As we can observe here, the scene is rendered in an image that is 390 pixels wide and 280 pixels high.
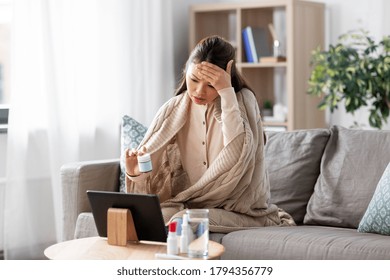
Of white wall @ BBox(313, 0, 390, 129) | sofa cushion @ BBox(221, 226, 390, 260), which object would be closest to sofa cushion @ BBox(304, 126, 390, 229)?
sofa cushion @ BBox(221, 226, 390, 260)

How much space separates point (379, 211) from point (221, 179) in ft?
2.05

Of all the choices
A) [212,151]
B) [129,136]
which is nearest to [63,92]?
[129,136]

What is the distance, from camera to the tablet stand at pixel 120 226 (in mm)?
2605

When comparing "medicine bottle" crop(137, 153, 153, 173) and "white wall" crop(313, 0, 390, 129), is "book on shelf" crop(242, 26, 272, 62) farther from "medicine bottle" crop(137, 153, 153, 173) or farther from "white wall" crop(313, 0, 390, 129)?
"medicine bottle" crop(137, 153, 153, 173)

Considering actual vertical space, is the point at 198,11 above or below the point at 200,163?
above

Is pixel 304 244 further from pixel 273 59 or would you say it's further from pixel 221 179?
pixel 273 59

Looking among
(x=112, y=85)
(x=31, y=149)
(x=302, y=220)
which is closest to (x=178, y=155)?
(x=302, y=220)

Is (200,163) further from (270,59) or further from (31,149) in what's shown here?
(270,59)

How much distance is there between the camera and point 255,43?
5.39 m

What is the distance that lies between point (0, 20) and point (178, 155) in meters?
1.70

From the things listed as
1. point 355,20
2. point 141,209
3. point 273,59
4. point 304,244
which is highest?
point 355,20

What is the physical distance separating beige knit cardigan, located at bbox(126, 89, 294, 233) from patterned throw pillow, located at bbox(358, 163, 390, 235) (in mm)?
376

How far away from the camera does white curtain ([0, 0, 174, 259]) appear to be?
4309 millimetres

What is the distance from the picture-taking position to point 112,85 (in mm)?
4914
